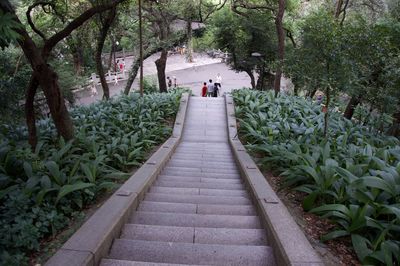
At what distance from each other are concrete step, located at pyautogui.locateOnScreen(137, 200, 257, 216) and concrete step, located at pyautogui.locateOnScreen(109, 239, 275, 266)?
1.03 m

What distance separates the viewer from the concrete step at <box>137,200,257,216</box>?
12.9 feet

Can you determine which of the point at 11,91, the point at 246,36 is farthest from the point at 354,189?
the point at 246,36

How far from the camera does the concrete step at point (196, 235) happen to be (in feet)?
10.2

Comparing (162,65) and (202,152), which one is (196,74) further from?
(202,152)

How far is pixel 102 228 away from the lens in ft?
9.68

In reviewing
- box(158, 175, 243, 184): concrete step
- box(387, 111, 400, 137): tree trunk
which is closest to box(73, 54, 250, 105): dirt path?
box(387, 111, 400, 137): tree trunk

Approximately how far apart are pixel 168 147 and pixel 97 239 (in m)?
5.03

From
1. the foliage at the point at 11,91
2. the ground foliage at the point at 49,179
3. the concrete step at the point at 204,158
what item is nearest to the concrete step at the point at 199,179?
the ground foliage at the point at 49,179

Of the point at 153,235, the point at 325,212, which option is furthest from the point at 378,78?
the point at 153,235

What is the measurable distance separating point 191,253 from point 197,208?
121 cm

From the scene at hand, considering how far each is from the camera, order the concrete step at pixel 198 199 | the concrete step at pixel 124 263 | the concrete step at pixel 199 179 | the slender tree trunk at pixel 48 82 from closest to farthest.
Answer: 1. the concrete step at pixel 124 263
2. the concrete step at pixel 198 199
3. the slender tree trunk at pixel 48 82
4. the concrete step at pixel 199 179

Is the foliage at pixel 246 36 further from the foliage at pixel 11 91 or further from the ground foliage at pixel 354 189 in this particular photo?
the ground foliage at pixel 354 189

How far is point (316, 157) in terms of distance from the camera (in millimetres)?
4719

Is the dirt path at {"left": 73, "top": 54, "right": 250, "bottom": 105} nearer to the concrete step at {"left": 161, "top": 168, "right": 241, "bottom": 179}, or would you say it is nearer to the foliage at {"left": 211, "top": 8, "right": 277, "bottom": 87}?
the foliage at {"left": 211, "top": 8, "right": 277, "bottom": 87}
